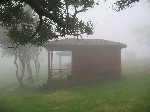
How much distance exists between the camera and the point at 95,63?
36969 mm

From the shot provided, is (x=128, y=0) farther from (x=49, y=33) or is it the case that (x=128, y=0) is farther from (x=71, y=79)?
(x=71, y=79)

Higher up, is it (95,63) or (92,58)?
(92,58)

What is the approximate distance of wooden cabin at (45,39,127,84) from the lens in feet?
119

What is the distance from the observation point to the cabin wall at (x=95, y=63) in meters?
36.5

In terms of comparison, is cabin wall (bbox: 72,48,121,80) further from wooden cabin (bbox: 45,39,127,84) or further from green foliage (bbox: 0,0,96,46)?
green foliage (bbox: 0,0,96,46)

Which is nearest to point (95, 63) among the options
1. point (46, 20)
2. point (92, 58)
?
point (92, 58)

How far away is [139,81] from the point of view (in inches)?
1292

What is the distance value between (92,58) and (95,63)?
803mm

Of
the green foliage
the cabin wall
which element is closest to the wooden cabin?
the cabin wall

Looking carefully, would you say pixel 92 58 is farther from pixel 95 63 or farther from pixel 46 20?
pixel 46 20

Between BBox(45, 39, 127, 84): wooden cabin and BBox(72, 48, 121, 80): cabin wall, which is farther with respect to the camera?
BBox(72, 48, 121, 80): cabin wall

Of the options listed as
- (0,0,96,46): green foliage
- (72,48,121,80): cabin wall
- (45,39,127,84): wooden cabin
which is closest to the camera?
(0,0,96,46): green foliage

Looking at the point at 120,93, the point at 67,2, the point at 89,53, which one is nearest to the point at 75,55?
the point at 89,53

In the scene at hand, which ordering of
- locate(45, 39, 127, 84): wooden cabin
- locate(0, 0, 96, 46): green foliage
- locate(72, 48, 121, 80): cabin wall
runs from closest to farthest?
locate(0, 0, 96, 46): green foliage, locate(45, 39, 127, 84): wooden cabin, locate(72, 48, 121, 80): cabin wall
